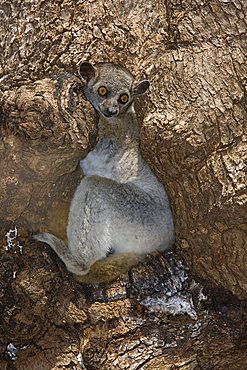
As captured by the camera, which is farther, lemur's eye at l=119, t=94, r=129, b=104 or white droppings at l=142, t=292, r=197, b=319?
lemur's eye at l=119, t=94, r=129, b=104

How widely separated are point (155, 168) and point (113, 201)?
1.44 ft

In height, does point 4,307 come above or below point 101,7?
below

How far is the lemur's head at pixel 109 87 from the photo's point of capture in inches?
176

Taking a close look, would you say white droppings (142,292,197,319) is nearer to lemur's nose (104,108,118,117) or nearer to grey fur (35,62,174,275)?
grey fur (35,62,174,275)

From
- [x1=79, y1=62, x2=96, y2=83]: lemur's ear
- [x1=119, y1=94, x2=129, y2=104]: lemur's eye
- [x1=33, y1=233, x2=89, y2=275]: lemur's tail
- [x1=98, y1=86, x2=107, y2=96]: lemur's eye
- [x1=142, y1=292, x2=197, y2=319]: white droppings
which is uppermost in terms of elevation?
[x1=79, y1=62, x2=96, y2=83]: lemur's ear

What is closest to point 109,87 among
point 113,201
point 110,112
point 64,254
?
point 110,112

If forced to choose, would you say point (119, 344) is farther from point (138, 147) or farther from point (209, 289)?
point (138, 147)

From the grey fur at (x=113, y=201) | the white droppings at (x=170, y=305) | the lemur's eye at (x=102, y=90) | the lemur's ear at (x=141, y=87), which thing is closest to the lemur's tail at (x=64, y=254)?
the grey fur at (x=113, y=201)

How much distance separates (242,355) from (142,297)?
0.97 metres

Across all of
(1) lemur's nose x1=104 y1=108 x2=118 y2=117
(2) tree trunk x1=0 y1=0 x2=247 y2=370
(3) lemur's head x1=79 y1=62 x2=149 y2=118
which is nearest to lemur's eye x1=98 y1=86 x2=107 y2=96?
(3) lemur's head x1=79 y1=62 x2=149 y2=118

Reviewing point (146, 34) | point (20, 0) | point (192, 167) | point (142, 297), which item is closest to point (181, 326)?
point (142, 297)

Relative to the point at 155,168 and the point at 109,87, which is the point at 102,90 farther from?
the point at 155,168

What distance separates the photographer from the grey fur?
4598mm

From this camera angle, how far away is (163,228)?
474 centimetres
